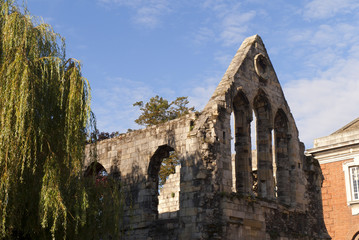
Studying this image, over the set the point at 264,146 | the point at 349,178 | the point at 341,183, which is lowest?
the point at 264,146

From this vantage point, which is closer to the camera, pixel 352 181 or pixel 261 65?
pixel 261 65

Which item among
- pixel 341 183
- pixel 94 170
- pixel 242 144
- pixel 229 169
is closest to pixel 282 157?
pixel 242 144

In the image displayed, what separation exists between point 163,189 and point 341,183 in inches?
438

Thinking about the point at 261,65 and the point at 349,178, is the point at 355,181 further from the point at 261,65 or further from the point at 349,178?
the point at 261,65

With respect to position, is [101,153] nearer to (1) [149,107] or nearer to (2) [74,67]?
(2) [74,67]

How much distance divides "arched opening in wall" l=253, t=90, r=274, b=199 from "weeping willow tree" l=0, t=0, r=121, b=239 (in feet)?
19.1

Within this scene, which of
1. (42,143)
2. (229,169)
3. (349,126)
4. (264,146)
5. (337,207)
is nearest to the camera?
(42,143)

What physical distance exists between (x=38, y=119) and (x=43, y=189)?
1504mm

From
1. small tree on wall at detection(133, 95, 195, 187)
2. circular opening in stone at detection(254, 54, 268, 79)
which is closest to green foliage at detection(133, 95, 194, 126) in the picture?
small tree on wall at detection(133, 95, 195, 187)

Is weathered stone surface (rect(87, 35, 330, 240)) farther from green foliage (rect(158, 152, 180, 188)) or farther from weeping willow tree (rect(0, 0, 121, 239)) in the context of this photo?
green foliage (rect(158, 152, 180, 188))

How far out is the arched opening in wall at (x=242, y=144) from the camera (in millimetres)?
15328

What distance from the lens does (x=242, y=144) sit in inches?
623

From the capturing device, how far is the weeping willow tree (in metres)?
9.94

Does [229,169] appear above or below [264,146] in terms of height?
below
